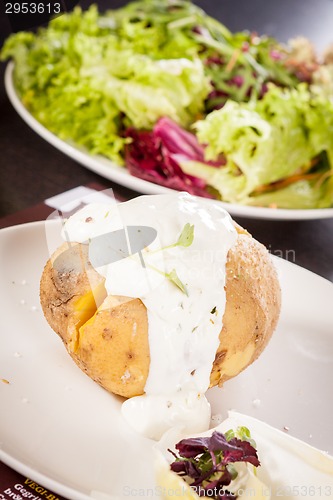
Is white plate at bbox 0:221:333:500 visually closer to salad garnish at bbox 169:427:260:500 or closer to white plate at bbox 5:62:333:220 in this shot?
salad garnish at bbox 169:427:260:500

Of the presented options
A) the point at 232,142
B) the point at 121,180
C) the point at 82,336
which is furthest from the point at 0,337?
the point at 232,142

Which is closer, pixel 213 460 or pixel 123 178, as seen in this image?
pixel 213 460

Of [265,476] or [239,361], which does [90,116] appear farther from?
[265,476]

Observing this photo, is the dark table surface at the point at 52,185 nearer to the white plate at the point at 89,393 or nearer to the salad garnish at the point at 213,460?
the white plate at the point at 89,393

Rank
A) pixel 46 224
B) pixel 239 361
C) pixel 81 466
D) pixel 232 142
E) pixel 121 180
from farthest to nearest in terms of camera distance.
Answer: pixel 232 142 < pixel 121 180 < pixel 46 224 < pixel 239 361 < pixel 81 466

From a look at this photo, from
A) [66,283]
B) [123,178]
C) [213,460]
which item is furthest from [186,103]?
[213,460]

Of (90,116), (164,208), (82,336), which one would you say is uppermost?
(164,208)

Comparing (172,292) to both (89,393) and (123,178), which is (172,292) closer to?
(89,393)
